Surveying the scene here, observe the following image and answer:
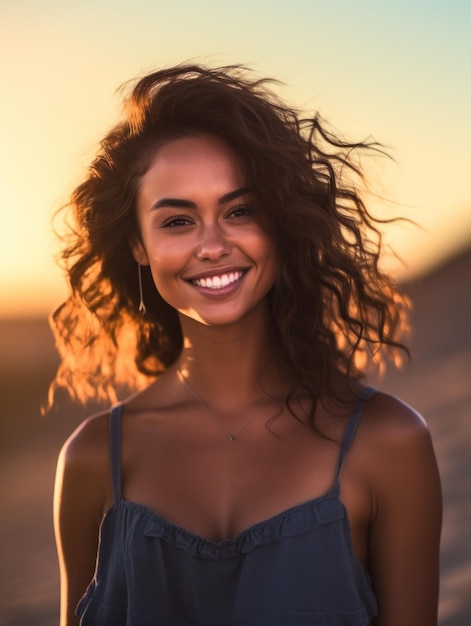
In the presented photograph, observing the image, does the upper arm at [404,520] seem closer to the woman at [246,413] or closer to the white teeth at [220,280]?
the woman at [246,413]

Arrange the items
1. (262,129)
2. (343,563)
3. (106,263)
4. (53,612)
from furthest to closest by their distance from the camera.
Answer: (53,612) < (106,263) < (262,129) < (343,563)

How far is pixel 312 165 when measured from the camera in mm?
3219

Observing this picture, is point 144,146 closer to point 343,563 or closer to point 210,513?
point 210,513

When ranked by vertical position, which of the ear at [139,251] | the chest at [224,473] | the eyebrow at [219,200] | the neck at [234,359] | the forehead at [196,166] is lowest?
the chest at [224,473]

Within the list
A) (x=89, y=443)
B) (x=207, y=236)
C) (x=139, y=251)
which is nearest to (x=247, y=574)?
(x=89, y=443)

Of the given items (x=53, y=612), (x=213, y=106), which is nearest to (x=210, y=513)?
(x=213, y=106)

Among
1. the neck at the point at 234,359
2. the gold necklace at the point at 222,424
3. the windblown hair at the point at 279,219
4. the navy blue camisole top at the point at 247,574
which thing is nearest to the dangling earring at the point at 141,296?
the windblown hair at the point at 279,219

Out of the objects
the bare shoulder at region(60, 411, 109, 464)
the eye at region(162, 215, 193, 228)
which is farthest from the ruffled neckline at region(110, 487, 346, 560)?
the eye at region(162, 215, 193, 228)

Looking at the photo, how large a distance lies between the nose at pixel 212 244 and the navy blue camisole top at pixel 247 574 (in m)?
0.58

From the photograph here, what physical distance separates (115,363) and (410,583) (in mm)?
1274

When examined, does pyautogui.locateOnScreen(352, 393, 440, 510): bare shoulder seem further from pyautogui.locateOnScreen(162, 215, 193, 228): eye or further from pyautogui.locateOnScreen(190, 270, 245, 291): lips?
pyautogui.locateOnScreen(162, 215, 193, 228): eye

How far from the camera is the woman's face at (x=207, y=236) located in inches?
119

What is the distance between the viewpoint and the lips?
3.04 metres

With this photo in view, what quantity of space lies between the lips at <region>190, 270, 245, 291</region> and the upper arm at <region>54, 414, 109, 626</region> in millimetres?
605
